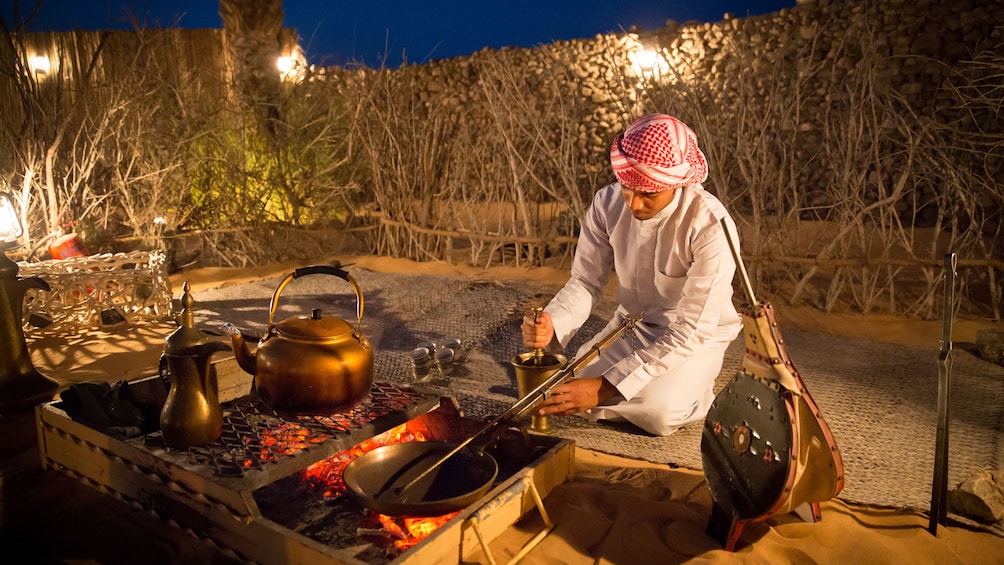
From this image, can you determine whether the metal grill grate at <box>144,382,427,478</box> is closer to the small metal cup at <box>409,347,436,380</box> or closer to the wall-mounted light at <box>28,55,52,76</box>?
the small metal cup at <box>409,347,436,380</box>

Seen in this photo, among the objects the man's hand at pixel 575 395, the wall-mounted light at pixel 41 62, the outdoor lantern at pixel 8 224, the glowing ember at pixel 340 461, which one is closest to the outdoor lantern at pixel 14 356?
the outdoor lantern at pixel 8 224

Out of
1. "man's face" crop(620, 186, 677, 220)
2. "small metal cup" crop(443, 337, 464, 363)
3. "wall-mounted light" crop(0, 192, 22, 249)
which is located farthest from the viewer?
"small metal cup" crop(443, 337, 464, 363)

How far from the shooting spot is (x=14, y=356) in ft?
10.9

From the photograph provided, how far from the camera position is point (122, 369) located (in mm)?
4082

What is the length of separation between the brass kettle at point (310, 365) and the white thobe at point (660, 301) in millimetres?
1032

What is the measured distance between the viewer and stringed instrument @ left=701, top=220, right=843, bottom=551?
74.2 inches

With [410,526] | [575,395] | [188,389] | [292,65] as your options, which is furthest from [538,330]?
[292,65]

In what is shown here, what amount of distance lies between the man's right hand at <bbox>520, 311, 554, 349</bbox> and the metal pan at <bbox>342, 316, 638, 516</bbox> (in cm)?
48

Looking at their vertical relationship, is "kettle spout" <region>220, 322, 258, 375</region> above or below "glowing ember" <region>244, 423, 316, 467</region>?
above

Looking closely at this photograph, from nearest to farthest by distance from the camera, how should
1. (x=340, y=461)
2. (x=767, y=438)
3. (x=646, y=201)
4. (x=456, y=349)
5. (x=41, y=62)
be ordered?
(x=767, y=438)
(x=340, y=461)
(x=646, y=201)
(x=456, y=349)
(x=41, y=62)

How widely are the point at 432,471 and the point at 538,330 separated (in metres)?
0.87

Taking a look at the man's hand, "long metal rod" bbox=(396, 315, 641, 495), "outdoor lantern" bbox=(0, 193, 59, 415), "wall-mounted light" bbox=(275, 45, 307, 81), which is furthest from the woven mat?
"wall-mounted light" bbox=(275, 45, 307, 81)

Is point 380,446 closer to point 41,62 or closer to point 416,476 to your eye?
point 416,476

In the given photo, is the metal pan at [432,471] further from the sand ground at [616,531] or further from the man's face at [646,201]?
the man's face at [646,201]
